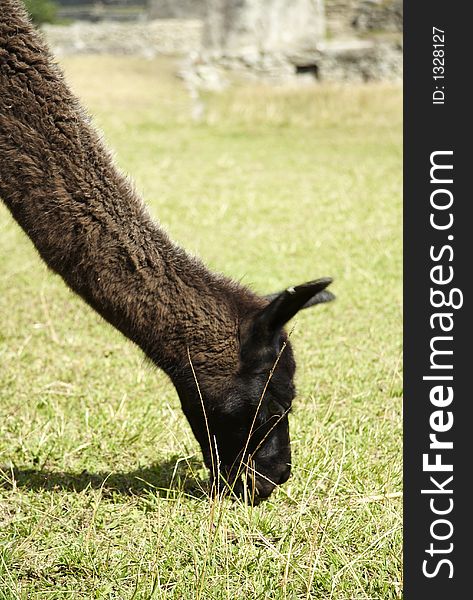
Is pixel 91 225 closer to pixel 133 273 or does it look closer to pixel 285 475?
pixel 133 273

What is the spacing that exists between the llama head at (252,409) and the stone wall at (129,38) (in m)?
28.7

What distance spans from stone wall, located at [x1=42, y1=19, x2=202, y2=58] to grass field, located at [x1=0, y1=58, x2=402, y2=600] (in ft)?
71.3

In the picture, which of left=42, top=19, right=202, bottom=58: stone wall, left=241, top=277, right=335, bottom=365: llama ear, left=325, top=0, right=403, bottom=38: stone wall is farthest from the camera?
left=42, top=19, right=202, bottom=58: stone wall

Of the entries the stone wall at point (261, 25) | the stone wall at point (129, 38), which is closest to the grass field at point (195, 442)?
the stone wall at point (261, 25)

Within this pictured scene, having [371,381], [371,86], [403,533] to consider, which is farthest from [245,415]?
[371,86]

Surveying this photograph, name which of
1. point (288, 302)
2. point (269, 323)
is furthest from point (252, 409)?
point (288, 302)

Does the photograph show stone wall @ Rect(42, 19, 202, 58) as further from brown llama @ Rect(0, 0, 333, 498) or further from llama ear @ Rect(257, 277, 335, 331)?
llama ear @ Rect(257, 277, 335, 331)

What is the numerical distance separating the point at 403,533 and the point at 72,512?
55.1 inches

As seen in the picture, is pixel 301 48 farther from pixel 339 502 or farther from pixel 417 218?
pixel 339 502

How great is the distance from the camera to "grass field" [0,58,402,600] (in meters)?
3.37

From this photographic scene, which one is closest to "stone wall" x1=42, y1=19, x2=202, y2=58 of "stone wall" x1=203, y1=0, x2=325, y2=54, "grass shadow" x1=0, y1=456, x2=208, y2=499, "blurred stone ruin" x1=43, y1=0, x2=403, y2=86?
"blurred stone ruin" x1=43, y1=0, x2=403, y2=86

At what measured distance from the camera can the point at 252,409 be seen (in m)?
3.62

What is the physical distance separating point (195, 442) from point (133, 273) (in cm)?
128

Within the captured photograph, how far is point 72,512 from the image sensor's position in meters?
3.86
